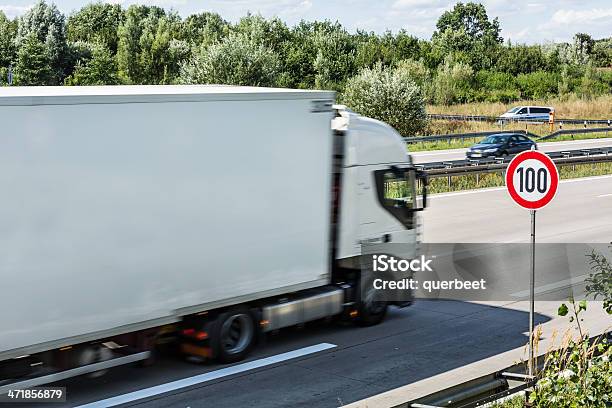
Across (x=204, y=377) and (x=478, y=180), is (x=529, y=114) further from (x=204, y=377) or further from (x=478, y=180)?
(x=204, y=377)

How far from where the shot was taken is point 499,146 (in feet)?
127

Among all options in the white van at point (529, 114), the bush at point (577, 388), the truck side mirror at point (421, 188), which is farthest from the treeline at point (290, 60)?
the bush at point (577, 388)

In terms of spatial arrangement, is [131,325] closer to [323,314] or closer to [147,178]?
[147,178]

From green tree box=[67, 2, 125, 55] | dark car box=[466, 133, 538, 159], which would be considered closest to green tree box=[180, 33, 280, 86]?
dark car box=[466, 133, 538, 159]

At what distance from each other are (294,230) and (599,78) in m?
77.2

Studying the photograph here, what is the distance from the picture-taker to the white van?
201 feet

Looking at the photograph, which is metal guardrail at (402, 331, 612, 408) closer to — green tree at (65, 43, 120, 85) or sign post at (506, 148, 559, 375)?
sign post at (506, 148, 559, 375)

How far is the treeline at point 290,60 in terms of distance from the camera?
7100 cm

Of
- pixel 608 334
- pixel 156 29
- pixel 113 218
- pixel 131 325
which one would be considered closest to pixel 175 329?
pixel 131 325

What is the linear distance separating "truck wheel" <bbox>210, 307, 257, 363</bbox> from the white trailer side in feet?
0.80

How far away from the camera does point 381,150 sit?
1252cm

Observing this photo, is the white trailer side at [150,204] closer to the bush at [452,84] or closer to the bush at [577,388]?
the bush at [577,388]

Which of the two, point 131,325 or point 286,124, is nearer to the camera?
point 131,325

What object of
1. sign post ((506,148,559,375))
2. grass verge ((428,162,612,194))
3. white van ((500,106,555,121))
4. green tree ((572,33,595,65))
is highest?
green tree ((572,33,595,65))
